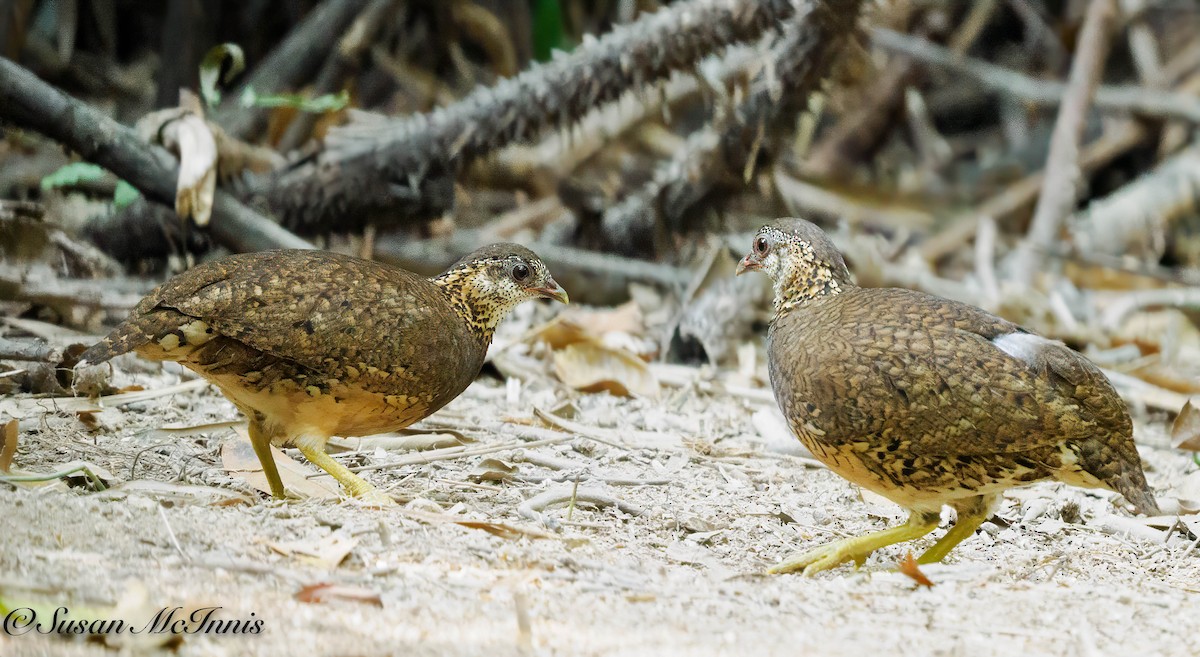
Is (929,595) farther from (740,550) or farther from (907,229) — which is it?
(907,229)

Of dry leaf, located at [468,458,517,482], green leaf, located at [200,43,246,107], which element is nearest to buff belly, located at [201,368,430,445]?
dry leaf, located at [468,458,517,482]

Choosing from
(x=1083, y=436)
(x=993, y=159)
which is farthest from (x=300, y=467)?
(x=993, y=159)

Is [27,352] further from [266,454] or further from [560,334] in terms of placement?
[560,334]

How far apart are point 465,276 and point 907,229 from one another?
6.78m

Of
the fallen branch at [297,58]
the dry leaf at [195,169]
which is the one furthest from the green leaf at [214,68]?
the fallen branch at [297,58]

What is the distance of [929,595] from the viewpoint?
3262mm

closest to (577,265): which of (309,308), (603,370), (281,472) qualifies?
(603,370)

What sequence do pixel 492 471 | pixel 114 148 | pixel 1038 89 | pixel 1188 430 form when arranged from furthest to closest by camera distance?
pixel 1038 89, pixel 114 148, pixel 1188 430, pixel 492 471

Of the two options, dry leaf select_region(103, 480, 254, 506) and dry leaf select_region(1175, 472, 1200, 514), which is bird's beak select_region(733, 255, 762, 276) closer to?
dry leaf select_region(1175, 472, 1200, 514)

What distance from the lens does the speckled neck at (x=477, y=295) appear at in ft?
14.9

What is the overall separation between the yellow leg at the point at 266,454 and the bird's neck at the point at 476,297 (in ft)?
2.90

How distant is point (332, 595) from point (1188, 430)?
13.5 ft

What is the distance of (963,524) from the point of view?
398cm

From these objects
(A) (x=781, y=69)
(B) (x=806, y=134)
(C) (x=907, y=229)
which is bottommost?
(C) (x=907, y=229)
